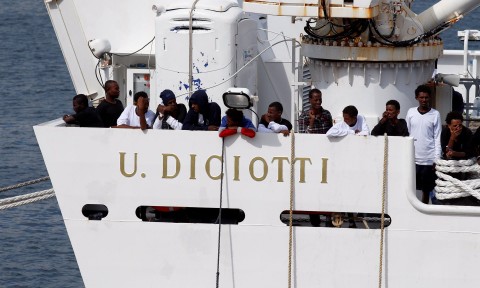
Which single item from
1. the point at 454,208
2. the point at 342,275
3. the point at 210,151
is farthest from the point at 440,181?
the point at 210,151

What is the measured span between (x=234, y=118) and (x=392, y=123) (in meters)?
1.66

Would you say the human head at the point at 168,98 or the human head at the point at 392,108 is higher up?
the human head at the point at 168,98

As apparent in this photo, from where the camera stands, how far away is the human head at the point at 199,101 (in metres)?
14.8

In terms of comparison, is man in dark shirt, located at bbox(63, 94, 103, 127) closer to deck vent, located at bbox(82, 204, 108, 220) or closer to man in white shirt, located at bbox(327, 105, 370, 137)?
deck vent, located at bbox(82, 204, 108, 220)

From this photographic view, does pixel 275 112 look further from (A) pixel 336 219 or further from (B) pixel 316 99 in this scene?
(A) pixel 336 219

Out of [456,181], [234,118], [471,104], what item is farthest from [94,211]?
[471,104]

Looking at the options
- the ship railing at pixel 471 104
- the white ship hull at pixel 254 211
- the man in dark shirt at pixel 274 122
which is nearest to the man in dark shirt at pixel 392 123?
the white ship hull at pixel 254 211

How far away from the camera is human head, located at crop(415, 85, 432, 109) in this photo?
14836 mm

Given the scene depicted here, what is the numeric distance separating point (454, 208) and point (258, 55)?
10.9ft

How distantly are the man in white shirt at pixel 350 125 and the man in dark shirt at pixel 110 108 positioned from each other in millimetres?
2637

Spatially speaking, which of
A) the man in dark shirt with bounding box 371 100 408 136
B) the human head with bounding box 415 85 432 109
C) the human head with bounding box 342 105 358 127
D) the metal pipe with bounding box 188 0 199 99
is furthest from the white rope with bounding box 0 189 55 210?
the human head with bounding box 415 85 432 109

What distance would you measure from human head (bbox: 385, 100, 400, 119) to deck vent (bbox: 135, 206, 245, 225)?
1869mm

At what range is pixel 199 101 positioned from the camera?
1489 centimetres

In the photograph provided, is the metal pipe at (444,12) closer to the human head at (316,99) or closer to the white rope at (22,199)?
the human head at (316,99)
